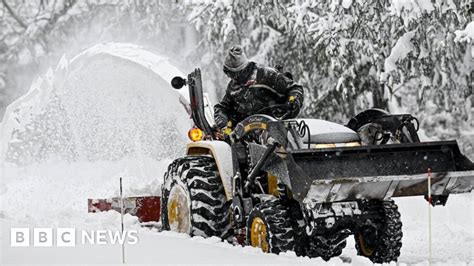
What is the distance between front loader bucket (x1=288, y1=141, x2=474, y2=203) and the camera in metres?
8.00

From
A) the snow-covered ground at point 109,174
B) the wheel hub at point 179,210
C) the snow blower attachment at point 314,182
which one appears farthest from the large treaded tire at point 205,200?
the snow-covered ground at point 109,174

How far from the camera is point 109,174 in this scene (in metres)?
17.0

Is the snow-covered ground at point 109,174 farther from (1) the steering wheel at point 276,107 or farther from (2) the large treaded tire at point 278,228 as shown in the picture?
(1) the steering wheel at point 276,107

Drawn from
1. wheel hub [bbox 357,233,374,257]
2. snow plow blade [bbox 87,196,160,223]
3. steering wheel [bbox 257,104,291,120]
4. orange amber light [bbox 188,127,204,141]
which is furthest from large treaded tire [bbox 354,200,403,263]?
snow plow blade [bbox 87,196,160,223]

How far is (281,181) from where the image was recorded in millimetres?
8453

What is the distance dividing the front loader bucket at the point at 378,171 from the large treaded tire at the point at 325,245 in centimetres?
86

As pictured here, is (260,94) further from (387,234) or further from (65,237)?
(65,237)

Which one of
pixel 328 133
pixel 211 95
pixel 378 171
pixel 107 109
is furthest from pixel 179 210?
pixel 211 95

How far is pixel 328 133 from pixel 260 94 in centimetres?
119

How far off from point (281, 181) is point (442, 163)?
5.11ft

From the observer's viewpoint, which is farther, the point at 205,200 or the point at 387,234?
the point at 205,200

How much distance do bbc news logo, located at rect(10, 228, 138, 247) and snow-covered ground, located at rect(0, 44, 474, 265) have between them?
0.15m

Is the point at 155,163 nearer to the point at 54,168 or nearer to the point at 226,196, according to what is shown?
the point at 54,168

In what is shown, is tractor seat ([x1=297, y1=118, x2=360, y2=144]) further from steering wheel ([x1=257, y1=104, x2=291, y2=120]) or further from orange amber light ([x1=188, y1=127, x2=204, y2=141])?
orange amber light ([x1=188, y1=127, x2=204, y2=141])
